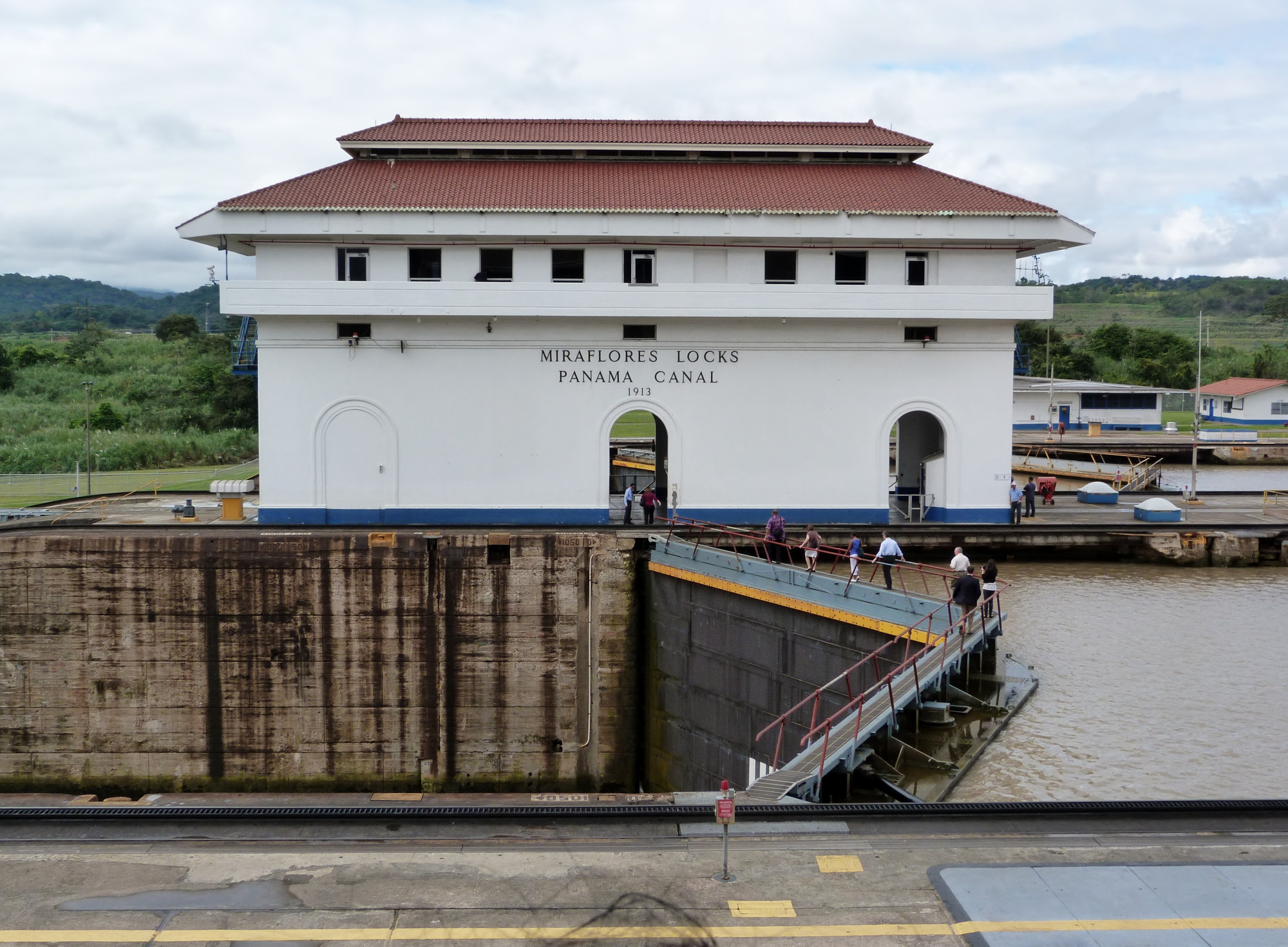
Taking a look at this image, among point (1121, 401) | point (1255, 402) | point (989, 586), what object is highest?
point (1255, 402)

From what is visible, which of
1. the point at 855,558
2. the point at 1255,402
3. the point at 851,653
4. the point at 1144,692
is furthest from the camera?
the point at 1255,402

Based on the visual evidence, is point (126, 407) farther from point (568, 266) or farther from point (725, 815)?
point (725, 815)

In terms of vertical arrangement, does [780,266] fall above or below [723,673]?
above

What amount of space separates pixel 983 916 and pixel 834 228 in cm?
1960

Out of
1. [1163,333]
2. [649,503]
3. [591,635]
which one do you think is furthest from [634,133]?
[1163,333]

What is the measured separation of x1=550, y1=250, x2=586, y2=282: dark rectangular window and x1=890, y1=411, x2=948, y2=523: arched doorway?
9.05 metres

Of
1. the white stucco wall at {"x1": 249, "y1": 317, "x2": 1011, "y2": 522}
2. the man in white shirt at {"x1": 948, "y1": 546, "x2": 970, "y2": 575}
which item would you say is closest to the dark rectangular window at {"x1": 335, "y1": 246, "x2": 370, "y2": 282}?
the white stucco wall at {"x1": 249, "y1": 317, "x2": 1011, "y2": 522}

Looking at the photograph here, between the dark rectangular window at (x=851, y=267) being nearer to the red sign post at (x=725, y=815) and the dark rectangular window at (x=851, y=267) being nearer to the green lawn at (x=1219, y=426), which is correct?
the red sign post at (x=725, y=815)

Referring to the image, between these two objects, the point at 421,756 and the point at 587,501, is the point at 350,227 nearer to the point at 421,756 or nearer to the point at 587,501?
the point at 587,501

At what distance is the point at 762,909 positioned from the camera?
8727 mm

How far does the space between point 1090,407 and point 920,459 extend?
126 feet

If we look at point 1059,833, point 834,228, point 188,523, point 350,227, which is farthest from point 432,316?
point 1059,833

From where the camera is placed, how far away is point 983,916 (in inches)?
335

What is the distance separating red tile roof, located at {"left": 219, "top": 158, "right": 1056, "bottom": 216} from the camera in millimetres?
25469
